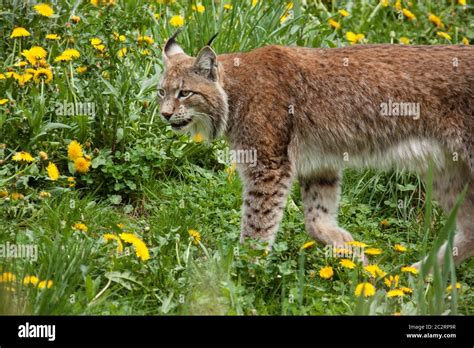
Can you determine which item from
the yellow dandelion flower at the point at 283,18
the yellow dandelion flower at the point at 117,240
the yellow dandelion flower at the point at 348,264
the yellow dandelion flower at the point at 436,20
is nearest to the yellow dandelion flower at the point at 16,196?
the yellow dandelion flower at the point at 117,240

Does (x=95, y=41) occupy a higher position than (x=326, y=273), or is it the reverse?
(x=95, y=41)

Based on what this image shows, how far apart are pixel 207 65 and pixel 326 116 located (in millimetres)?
→ 852

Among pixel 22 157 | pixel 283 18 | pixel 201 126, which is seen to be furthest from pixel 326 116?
pixel 283 18

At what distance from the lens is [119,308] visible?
4602 mm

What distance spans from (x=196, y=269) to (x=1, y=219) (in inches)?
56.6

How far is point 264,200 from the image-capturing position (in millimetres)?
5848

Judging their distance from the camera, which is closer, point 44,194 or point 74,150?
point 44,194

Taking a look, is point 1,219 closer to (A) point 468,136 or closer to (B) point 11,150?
(B) point 11,150

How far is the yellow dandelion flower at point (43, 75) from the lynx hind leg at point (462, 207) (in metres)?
2.69

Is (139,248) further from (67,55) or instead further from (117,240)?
(67,55)

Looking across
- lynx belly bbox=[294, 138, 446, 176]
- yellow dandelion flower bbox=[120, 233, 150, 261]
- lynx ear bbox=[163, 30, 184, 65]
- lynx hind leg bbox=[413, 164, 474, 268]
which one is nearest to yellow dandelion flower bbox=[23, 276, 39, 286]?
yellow dandelion flower bbox=[120, 233, 150, 261]

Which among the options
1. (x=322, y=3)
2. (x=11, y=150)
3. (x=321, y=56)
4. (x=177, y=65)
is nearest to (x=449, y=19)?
(x=322, y=3)

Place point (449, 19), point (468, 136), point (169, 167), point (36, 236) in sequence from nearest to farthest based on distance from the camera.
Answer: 1. point (36, 236)
2. point (468, 136)
3. point (169, 167)
4. point (449, 19)

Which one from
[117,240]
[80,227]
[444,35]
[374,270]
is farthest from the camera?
[444,35]
